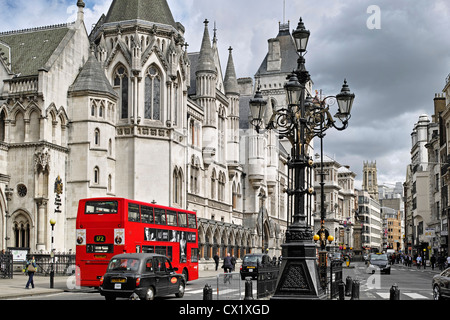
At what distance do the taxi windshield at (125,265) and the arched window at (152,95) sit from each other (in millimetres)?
28292

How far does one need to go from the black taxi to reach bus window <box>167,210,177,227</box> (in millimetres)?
7921

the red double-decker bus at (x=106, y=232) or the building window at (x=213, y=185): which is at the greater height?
the building window at (x=213, y=185)

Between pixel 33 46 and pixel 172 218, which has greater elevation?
pixel 33 46

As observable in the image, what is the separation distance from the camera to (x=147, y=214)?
89.1 feet

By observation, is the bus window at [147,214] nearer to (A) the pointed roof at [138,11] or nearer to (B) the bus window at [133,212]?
(B) the bus window at [133,212]

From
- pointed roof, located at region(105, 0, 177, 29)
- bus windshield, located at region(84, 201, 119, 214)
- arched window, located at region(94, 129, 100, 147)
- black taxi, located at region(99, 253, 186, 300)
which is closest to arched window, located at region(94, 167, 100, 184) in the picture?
arched window, located at region(94, 129, 100, 147)

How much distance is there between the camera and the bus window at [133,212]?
25.7 meters

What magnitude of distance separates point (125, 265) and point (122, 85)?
29172 mm

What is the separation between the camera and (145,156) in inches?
1838

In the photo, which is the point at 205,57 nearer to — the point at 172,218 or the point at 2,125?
the point at 2,125

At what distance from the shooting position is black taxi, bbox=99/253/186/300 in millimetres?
19203

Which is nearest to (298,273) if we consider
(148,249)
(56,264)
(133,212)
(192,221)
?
(133,212)

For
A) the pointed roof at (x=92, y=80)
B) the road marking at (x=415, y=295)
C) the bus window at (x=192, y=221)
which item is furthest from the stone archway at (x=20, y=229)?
the road marking at (x=415, y=295)
